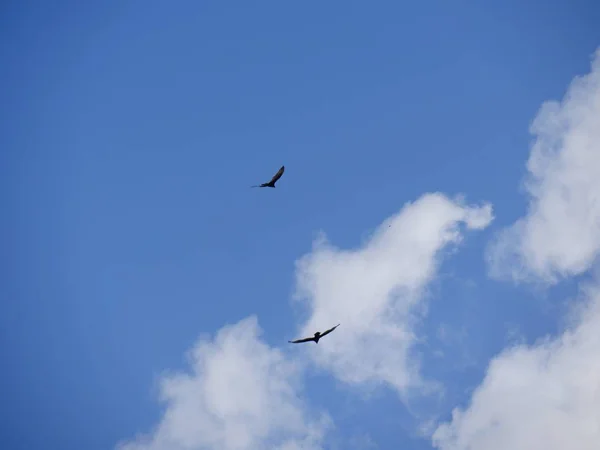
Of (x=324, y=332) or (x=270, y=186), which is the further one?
(x=270, y=186)

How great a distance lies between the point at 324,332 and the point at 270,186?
13.1 meters

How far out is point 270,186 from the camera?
149 ft

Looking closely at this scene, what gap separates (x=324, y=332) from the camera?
138 ft

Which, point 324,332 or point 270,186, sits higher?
point 270,186
